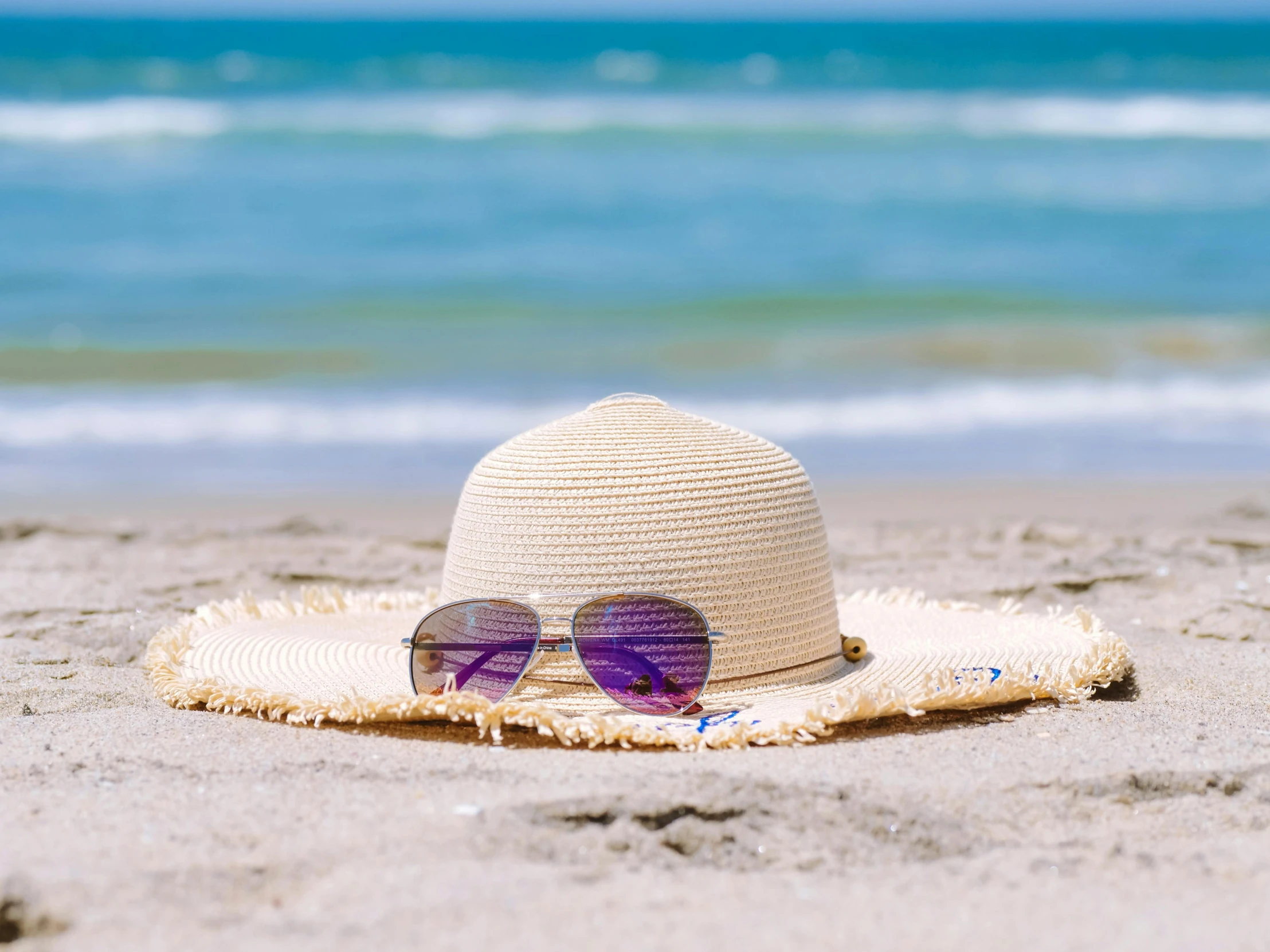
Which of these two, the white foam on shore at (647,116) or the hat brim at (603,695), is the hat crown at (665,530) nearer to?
the hat brim at (603,695)

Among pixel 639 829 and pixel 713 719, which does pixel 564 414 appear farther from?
pixel 639 829

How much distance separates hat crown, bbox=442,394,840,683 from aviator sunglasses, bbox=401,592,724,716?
6cm

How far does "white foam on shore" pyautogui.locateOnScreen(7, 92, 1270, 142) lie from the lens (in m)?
19.6

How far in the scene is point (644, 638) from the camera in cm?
271

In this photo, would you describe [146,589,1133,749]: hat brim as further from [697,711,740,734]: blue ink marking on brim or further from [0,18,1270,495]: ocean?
[0,18,1270,495]: ocean

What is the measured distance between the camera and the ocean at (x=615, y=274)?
7.61 meters

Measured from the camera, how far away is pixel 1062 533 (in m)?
5.26

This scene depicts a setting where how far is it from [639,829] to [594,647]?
56 centimetres

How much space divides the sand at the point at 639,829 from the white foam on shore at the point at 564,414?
405cm

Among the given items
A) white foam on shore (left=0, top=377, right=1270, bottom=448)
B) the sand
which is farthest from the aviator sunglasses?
white foam on shore (left=0, top=377, right=1270, bottom=448)

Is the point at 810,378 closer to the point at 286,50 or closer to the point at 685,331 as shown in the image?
the point at 685,331

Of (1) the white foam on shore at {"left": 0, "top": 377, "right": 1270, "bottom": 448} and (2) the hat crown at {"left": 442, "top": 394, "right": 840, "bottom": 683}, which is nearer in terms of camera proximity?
(2) the hat crown at {"left": 442, "top": 394, "right": 840, "bottom": 683}

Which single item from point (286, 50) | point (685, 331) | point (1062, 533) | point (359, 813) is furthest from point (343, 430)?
point (286, 50)

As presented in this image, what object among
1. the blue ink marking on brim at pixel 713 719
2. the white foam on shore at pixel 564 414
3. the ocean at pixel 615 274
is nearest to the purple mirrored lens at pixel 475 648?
the blue ink marking on brim at pixel 713 719
